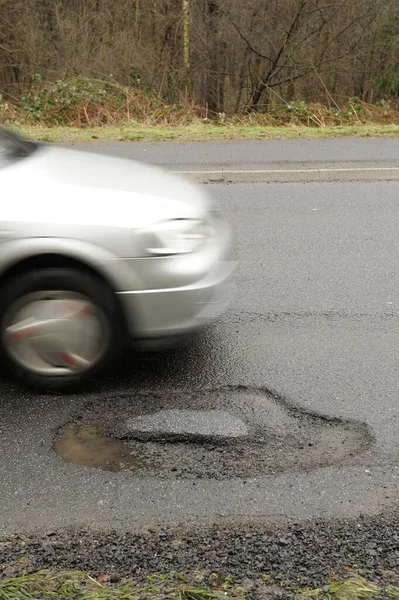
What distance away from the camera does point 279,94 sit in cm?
1895

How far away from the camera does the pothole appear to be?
3346mm

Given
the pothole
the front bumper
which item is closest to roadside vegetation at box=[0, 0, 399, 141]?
the front bumper

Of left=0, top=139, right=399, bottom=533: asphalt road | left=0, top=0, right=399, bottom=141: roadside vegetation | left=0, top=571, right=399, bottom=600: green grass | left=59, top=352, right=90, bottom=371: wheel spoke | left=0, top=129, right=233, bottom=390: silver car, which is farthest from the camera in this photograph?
left=0, top=0, right=399, bottom=141: roadside vegetation

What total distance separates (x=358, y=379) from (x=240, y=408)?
779mm

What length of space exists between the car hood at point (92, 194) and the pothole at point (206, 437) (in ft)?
3.30

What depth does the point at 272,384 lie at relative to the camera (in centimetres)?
412

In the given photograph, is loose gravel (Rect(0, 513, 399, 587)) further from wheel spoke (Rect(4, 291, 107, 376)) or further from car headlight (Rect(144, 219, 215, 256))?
car headlight (Rect(144, 219, 215, 256))

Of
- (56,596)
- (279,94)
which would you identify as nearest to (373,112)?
(279,94)

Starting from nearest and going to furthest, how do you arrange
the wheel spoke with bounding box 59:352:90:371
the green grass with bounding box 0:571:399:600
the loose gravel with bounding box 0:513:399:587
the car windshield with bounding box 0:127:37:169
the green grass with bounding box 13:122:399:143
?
1. the green grass with bounding box 0:571:399:600
2. the loose gravel with bounding box 0:513:399:587
3. the wheel spoke with bounding box 59:352:90:371
4. the car windshield with bounding box 0:127:37:169
5. the green grass with bounding box 13:122:399:143

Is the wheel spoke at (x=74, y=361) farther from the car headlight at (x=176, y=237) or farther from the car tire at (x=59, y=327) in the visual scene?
the car headlight at (x=176, y=237)

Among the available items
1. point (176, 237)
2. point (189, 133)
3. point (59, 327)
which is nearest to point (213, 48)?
point (189, 133)

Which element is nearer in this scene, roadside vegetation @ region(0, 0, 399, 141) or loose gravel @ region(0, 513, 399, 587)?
loose gravel @ region(0, 513, 399, 587)

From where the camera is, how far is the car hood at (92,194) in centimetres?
377

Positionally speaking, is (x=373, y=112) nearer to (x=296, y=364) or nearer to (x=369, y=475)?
(x=296, y=364)
